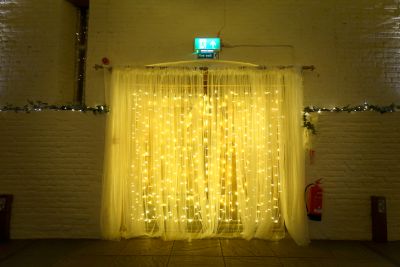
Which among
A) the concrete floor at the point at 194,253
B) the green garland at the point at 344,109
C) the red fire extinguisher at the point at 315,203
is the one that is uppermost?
the green garland at the point at 344,109

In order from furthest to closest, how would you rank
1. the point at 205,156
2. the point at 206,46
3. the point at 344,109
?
1. the point at 206,46
2. the point at 344,109
3. the point at 205,156

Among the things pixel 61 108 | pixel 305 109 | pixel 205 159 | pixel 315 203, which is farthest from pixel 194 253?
pixel 61 108

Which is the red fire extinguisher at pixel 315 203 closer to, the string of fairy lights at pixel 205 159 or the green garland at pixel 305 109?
the string of fairy lights at pixel 205 159

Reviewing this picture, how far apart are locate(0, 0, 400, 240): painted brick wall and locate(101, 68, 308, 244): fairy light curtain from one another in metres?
0.37

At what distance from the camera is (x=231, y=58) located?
4613mm

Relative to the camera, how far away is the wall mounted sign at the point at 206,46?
178 inches

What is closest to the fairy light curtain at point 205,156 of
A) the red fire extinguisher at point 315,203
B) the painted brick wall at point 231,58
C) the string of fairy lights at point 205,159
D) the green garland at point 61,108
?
the string of fairy lights at point 205,159

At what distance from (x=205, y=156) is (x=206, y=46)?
5.76ft

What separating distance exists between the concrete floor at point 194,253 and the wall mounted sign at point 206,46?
2.90 metres

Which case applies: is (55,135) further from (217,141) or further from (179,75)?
(217,141)

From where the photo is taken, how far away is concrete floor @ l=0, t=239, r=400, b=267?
349 cm

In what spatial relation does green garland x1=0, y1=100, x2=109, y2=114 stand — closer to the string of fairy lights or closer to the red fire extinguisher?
the string of fairy lights

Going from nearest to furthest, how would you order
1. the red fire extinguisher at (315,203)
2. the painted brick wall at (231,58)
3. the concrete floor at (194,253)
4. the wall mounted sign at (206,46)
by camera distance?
the concrete floor at (194,253), the red fire extinguisher at (315,203), the painted brick wall at (231,58), the wall mounted sign at (206,46)

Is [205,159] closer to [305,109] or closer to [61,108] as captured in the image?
[305,109]
